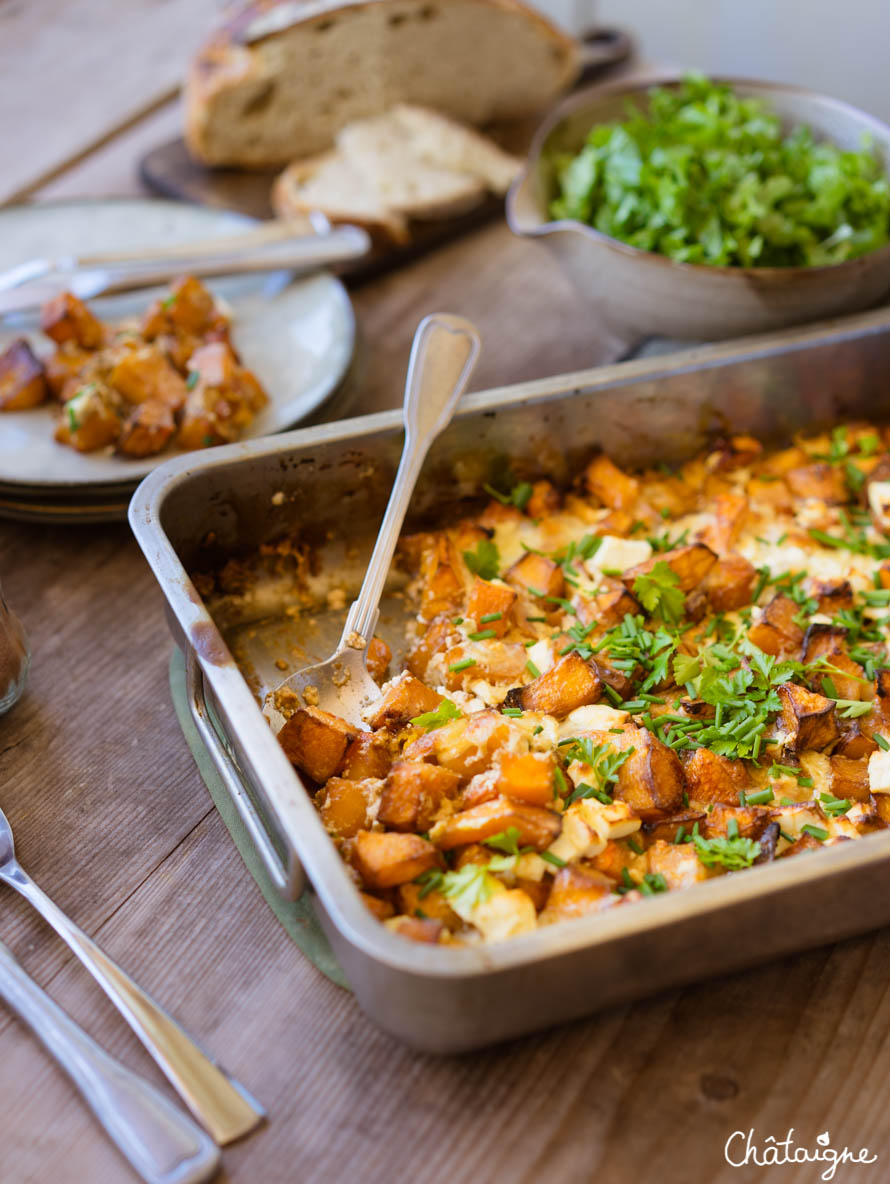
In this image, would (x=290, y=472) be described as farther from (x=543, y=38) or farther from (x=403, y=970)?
(x=543, y=38)

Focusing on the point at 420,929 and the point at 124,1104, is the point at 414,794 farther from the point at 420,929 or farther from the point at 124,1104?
the point at 124,1104

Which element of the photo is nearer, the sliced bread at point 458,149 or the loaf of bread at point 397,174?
the loaf of bread at point 397,174

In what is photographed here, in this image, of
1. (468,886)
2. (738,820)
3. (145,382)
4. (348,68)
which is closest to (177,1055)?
(468,886)

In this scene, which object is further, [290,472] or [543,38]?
[543,38]

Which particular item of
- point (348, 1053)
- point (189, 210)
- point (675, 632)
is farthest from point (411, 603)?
point (189, 210)

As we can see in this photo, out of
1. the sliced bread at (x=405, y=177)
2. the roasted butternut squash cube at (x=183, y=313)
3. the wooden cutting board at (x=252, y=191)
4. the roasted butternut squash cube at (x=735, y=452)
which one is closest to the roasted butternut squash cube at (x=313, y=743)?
the roasted butternut squash cube at (x=735, y=452)

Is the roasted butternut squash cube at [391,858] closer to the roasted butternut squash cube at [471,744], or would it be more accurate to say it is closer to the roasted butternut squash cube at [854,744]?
the roasted butternut squash cube at [471,744]
